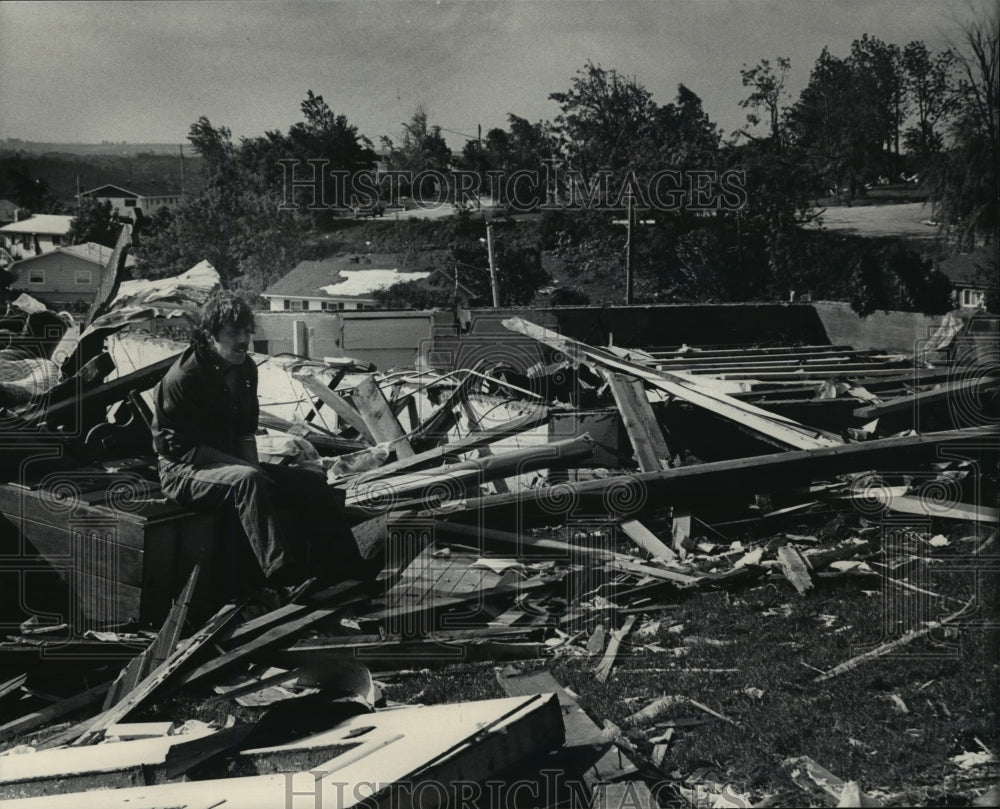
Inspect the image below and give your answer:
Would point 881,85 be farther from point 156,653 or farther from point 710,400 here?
point 156,653

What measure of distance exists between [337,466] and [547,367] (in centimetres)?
370

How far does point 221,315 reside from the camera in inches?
213

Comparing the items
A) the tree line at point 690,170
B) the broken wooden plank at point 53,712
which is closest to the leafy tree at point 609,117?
the tree line at point 690,170

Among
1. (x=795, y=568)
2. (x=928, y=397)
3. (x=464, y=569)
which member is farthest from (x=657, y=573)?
(x=928, y=397)

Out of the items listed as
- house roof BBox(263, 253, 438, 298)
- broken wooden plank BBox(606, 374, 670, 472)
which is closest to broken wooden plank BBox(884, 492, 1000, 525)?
broken wooden plank BBox(606, 374, 670, 472)

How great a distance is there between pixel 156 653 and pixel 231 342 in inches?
69.3

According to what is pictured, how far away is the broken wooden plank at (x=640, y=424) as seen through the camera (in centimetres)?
827

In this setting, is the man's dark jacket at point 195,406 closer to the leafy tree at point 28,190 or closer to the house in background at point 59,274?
the house in background at point 59,274

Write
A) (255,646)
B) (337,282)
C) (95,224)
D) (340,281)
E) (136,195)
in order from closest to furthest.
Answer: (255,646)
(337,282)
(340,281)
(95,224)
(136,195)

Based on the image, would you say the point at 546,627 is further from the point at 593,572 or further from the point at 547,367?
the point at 547,367

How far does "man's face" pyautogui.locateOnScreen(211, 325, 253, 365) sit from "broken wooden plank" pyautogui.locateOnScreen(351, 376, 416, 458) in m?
4.03

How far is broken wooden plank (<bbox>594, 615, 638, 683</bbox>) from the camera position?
16.5ft

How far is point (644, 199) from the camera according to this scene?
33.6 m

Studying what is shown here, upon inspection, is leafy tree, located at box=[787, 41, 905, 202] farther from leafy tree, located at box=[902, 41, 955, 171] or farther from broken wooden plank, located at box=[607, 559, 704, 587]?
broken wooden plank, located at box=[607, 559, 704, 587]
